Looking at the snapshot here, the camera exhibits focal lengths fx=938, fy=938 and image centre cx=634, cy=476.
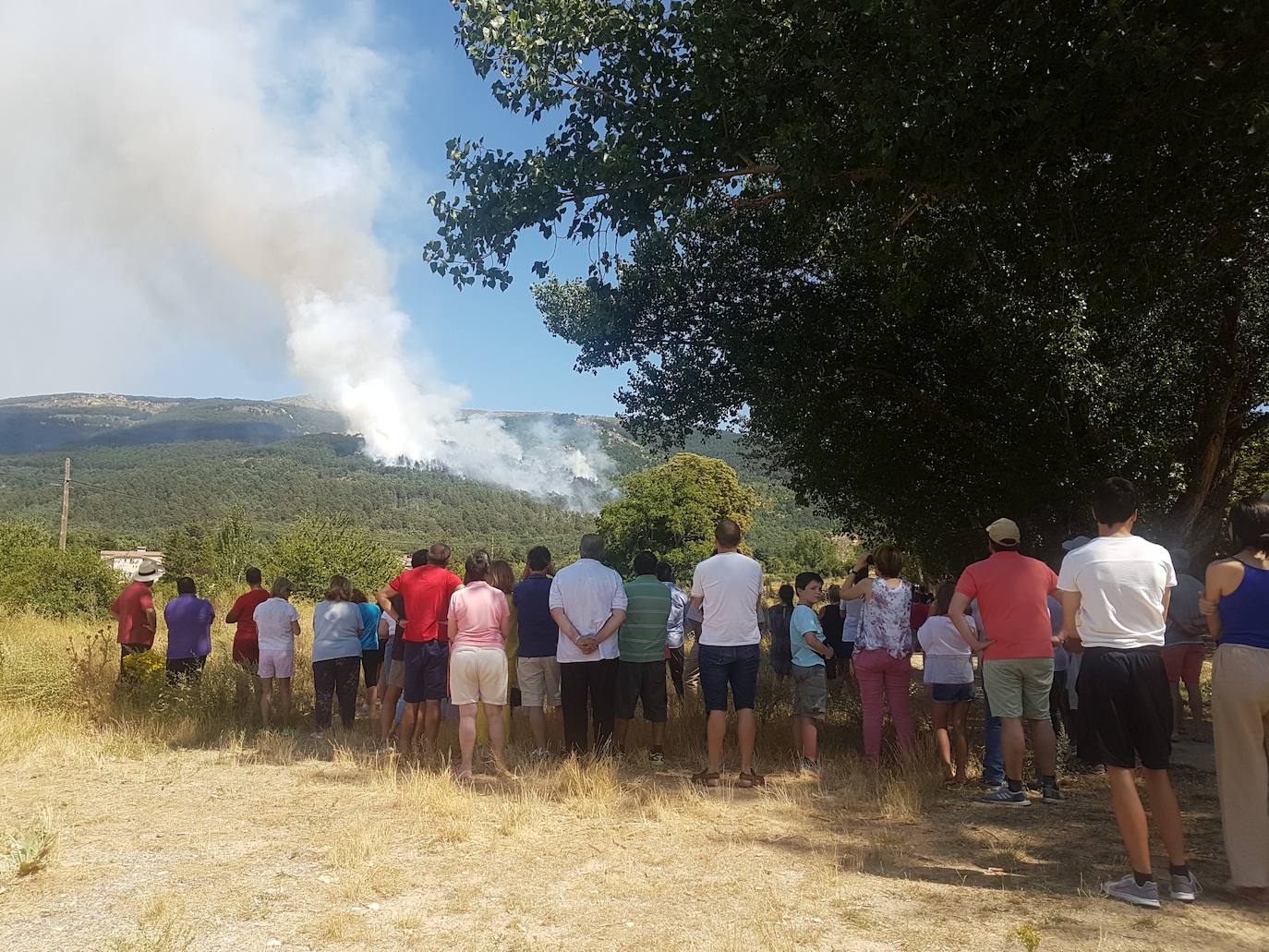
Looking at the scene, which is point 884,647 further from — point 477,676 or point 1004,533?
point 477,676

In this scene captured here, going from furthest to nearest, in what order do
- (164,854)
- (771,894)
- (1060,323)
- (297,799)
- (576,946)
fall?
(1060,323), (297,799), (164,854), (771,894), (576,946)

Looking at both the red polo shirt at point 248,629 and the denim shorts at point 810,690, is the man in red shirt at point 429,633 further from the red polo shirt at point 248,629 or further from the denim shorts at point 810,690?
the red polo shirt at point 248,629

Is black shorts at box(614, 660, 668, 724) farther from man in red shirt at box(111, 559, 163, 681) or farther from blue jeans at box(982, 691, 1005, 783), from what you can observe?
man in red shirt at box(111, 559, 163, 681)

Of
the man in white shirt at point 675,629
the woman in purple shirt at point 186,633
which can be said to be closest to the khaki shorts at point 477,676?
the man in white shirt at point 675,629

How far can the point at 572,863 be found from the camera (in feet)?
19.0

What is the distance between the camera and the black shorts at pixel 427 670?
8805mm

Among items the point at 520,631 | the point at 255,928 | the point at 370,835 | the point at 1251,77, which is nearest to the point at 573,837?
the point at 370,835

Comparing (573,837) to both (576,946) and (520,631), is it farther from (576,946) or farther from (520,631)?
(520,631)

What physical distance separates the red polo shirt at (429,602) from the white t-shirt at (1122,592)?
5.51m

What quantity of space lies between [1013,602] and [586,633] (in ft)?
12.0

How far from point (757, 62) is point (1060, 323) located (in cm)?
440

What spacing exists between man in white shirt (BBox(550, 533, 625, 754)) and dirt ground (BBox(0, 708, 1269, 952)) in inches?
25.8

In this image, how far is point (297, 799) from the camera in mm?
7523

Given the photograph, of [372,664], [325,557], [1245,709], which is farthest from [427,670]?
[325,557]
